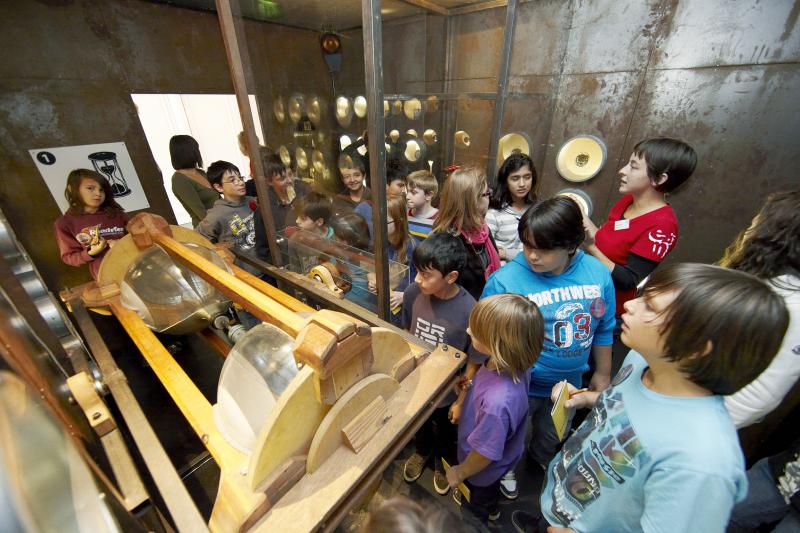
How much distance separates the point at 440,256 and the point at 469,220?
0.54 m

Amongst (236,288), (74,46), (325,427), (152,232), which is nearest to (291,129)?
(152,232)

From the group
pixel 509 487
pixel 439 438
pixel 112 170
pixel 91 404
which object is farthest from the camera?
pixel 112 170

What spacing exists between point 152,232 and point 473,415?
1.50 metres

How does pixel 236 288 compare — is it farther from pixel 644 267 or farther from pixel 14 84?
pixel 14 84

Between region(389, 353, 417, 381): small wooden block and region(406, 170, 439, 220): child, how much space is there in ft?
5.28

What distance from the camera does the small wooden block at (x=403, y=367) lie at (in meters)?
0.73

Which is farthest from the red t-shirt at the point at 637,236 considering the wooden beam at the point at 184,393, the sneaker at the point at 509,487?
the wooden beam at the point at 184,393

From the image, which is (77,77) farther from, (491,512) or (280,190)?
(491,512)

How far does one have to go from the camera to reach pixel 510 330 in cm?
95

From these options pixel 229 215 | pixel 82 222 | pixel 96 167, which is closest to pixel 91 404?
pixel 229 215

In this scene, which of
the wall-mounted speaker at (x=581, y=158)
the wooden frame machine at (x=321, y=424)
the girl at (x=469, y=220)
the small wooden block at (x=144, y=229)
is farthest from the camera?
the wall-mounted speaker at (x=581, y=158)

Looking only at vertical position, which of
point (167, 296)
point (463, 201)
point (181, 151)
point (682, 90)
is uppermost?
point (682, 90)

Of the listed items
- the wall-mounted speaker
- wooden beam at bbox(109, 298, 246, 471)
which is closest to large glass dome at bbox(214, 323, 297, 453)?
wooden beam at bbox(109, 298, 246, 471)

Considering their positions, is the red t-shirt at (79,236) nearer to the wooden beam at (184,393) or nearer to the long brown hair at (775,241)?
the wooden beam at (184,393)
